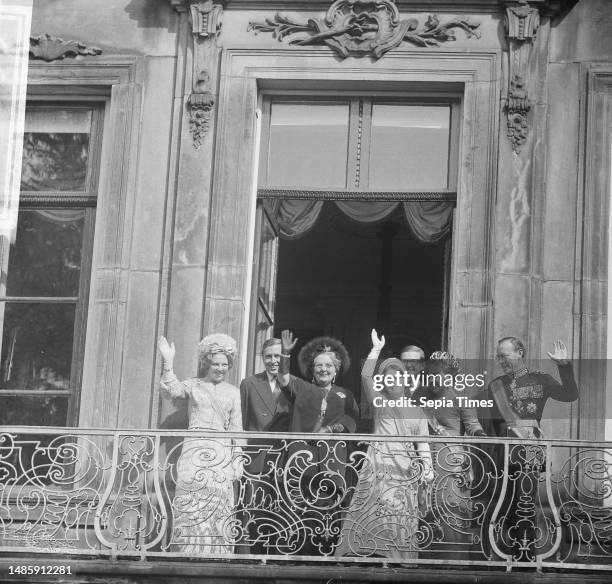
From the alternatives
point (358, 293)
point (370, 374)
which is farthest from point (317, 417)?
point (358, 293)

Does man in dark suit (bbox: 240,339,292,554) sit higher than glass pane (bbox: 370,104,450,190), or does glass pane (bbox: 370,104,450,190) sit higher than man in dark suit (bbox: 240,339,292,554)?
glass pane (bbox: 370,104,450,190)

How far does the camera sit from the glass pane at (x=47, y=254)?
12977 millimetres

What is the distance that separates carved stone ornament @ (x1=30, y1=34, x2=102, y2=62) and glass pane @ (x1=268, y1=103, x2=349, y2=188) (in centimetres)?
156

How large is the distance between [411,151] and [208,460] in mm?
3212

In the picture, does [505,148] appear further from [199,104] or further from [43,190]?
[43,190]

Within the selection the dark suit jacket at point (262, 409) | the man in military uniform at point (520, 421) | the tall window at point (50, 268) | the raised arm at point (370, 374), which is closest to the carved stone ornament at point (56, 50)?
the tall window at point (50, 268)

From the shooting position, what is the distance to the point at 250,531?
1150cm

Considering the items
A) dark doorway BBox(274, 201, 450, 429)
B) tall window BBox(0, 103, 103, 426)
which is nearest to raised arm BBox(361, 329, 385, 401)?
tall window BBox(0, 103, 103, 426)

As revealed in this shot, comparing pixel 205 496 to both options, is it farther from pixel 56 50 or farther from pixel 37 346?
pixel 56 50

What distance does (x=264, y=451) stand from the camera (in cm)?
1129

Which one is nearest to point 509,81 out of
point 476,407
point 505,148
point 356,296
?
point 505,148

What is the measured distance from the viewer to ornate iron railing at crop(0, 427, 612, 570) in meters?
11.0

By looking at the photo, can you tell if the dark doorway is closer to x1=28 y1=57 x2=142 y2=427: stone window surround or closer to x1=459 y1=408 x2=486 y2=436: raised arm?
x1=28 y1=57 x2=142 y2=427: stone window surround

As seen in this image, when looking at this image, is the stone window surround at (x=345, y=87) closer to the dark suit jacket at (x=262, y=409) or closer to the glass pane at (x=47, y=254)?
the dark suit jacket at (x=262, y=409)
